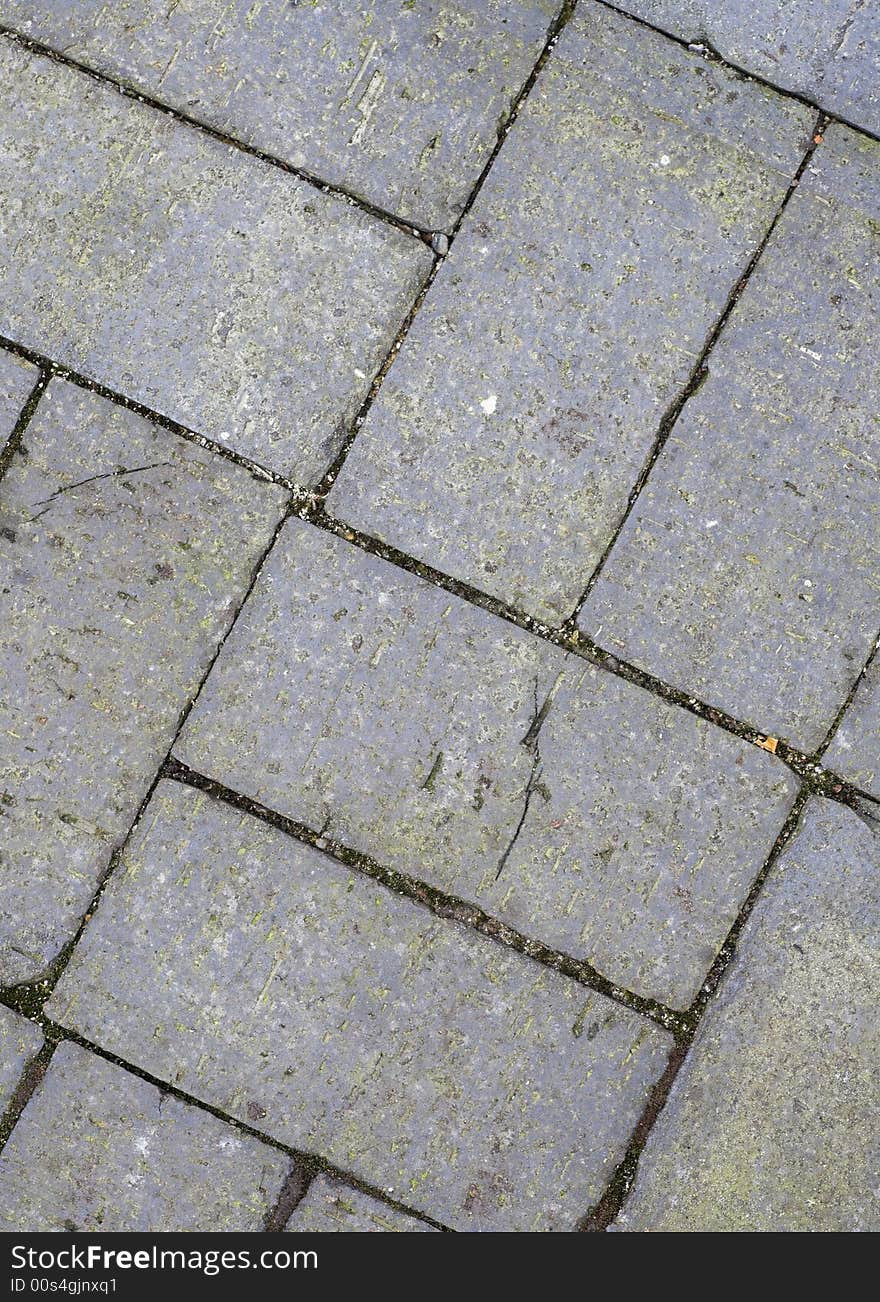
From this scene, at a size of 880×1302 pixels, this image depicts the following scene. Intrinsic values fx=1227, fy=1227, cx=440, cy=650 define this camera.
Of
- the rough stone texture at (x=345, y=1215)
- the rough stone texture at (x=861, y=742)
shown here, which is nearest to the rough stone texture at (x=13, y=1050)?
the rough stone texture at (x=345, y=1215)

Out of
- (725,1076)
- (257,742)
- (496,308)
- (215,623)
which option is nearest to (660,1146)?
(725,1076)

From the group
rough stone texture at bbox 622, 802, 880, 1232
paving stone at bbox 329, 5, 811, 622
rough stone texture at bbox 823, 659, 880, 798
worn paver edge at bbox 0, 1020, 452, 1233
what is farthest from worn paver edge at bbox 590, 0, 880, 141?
worn paver edge at bbox 0, 1020, 452, 1233

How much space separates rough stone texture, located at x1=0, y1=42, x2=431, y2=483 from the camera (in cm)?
372

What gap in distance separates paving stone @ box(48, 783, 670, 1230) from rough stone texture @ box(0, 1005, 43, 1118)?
0.41ft

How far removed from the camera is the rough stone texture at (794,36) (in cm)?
372

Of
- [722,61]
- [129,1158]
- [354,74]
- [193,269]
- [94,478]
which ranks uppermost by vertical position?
[722,61]

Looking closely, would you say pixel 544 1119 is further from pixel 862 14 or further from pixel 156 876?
pixel 862 14

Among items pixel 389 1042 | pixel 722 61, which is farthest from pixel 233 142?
pixel 389 1042

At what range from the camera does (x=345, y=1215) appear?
12.1ft

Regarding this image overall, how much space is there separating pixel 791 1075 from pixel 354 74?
131 inches

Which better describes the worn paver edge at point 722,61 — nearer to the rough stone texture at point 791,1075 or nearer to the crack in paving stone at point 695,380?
the crack in paving stone at point 695,380

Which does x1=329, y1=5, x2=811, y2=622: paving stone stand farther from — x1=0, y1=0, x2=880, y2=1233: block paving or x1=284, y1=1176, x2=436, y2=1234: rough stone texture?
x1=284, y1=1176, x2=436, y2=1234: rough stone texture

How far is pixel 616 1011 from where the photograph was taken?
3709mm

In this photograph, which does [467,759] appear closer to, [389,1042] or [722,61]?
[389,1042]
